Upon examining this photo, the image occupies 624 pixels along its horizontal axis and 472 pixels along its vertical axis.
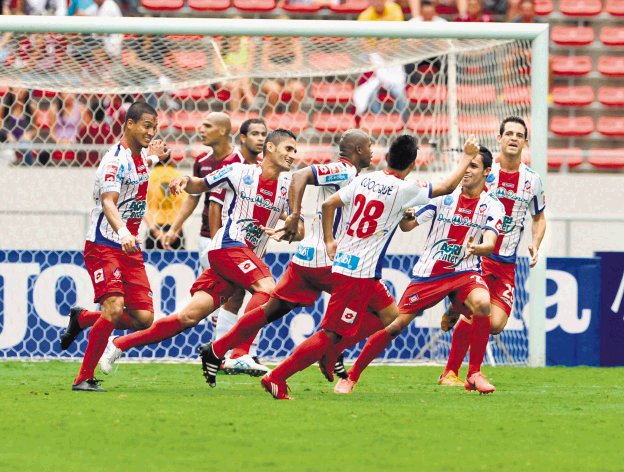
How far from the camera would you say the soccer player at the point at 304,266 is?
8508 mm

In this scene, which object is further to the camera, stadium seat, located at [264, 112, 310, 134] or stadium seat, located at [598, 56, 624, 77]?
stadium seat, located at [598, 56, 624, 77]

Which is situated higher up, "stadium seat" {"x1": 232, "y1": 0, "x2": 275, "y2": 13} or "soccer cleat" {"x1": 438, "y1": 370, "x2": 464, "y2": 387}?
"stadium seat" {"x1": 232, "y1": 0, "x2": 275, "y2": 13}

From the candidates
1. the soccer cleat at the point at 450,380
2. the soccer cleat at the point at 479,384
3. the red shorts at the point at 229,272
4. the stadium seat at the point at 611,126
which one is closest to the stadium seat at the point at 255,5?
the stadium seat at the point at 611,126

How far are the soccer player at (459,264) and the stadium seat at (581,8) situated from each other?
8.98 metres

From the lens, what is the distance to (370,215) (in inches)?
314

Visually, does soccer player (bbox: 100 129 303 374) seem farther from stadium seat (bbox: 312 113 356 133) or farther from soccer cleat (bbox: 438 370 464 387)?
stadium seat (bbox: 312 113 356 133)

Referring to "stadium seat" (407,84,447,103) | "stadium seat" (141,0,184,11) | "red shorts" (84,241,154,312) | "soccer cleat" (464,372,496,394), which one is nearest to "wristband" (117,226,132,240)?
"red shorts" (84,241,154,312)

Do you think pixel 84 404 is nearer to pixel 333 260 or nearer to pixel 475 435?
pixel 333 260

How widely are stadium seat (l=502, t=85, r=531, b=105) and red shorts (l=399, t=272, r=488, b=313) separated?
346 centimetres

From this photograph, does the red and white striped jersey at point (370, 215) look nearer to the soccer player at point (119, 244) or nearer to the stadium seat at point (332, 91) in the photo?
the soccer player at point (119, 244)

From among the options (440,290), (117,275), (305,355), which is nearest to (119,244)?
(117,275)

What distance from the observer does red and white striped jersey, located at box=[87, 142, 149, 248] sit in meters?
8.34

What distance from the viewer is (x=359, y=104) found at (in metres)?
14.1

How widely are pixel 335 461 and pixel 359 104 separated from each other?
8780mm
